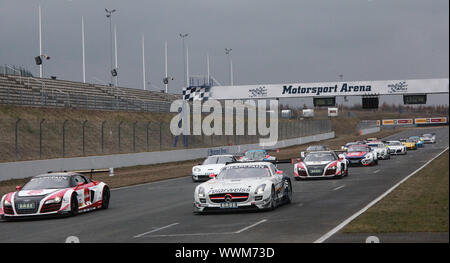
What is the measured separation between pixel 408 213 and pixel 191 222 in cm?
467

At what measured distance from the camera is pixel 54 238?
1384 cm

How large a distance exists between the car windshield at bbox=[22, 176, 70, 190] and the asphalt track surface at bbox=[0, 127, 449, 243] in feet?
3.19

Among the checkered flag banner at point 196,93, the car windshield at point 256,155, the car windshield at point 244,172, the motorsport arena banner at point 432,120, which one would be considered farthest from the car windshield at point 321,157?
the motorsport arena banner at point 432,120

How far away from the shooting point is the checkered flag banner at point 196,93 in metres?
55.1

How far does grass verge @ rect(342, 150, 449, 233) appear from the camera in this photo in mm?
12970

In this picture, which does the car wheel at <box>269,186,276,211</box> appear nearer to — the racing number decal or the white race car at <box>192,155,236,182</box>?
the racing number decal

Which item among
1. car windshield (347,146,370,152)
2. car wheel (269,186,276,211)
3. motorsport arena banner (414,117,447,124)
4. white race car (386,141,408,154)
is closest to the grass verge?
car wheel (269,186,276,211)

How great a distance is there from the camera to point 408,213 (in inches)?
596

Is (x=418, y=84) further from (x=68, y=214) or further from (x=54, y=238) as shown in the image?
(x=54, y=238)

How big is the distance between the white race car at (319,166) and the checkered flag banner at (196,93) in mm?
26583

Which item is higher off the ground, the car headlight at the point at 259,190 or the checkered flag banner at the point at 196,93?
the checkered flag banner at the point at 196,93

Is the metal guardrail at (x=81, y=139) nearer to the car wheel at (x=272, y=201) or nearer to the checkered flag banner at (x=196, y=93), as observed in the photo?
the checkered flag banner at (x=196, y=93)
